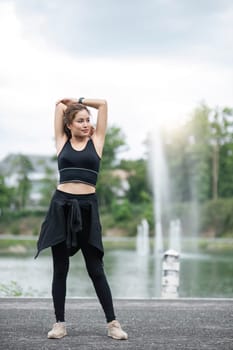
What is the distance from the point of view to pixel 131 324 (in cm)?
596

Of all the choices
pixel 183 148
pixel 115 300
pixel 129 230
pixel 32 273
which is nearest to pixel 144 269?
pixel 32 273

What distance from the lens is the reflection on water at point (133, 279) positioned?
16953 mm

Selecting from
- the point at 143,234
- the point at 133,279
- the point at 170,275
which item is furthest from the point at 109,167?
the point at 170,275

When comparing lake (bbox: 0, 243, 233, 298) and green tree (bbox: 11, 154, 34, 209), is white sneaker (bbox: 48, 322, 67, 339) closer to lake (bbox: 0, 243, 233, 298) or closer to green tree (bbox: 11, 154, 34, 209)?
lake (bbox: 0, 243, 233, 298)

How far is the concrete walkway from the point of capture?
496 cm

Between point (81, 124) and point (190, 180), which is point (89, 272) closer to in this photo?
point (81, 124)

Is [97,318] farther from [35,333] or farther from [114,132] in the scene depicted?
[114,132]

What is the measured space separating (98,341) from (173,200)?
53.4m

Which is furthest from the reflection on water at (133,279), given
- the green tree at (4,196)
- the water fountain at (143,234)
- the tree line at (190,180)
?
the green tree at (4,196)

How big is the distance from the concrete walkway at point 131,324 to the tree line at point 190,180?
43606 millimetres

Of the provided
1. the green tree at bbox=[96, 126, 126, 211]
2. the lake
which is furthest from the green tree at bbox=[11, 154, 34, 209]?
the lake

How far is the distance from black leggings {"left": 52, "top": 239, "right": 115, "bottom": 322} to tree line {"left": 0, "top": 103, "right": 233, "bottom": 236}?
4550 cm

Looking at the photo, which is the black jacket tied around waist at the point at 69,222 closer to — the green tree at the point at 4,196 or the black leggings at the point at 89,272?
the black leggings at the point at 89,272

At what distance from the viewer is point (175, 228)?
169 feet
